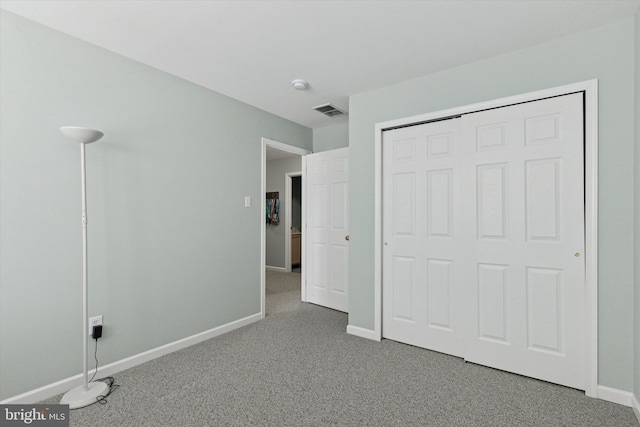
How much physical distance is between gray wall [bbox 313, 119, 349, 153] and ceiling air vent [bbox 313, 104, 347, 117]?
1.16 feet

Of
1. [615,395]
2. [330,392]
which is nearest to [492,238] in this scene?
[615,395]

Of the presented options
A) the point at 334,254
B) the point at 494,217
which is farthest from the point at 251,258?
the point at 494,217

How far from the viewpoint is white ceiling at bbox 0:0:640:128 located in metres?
1.87

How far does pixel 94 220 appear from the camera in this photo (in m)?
2.29

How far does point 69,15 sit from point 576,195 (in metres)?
3.56

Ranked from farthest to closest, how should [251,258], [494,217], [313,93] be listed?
[251,258]
[313,93]
[494,217]

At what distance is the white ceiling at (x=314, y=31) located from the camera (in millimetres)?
1873

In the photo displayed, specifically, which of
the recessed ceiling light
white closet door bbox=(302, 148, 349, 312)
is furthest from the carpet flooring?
the recessed ceiling light

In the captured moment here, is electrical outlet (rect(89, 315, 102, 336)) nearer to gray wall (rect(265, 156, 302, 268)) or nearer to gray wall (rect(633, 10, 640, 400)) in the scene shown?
gray wall (rect(633, 10, 640, 400))

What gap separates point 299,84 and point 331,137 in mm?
1438

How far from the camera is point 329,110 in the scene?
3.62m

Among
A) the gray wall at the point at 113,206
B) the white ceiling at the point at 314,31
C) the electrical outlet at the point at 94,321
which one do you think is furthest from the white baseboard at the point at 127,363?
the white ceiling at the point at 314,31

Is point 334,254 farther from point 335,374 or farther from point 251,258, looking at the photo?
point 335,374

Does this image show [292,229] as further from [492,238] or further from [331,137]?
[492,238]
